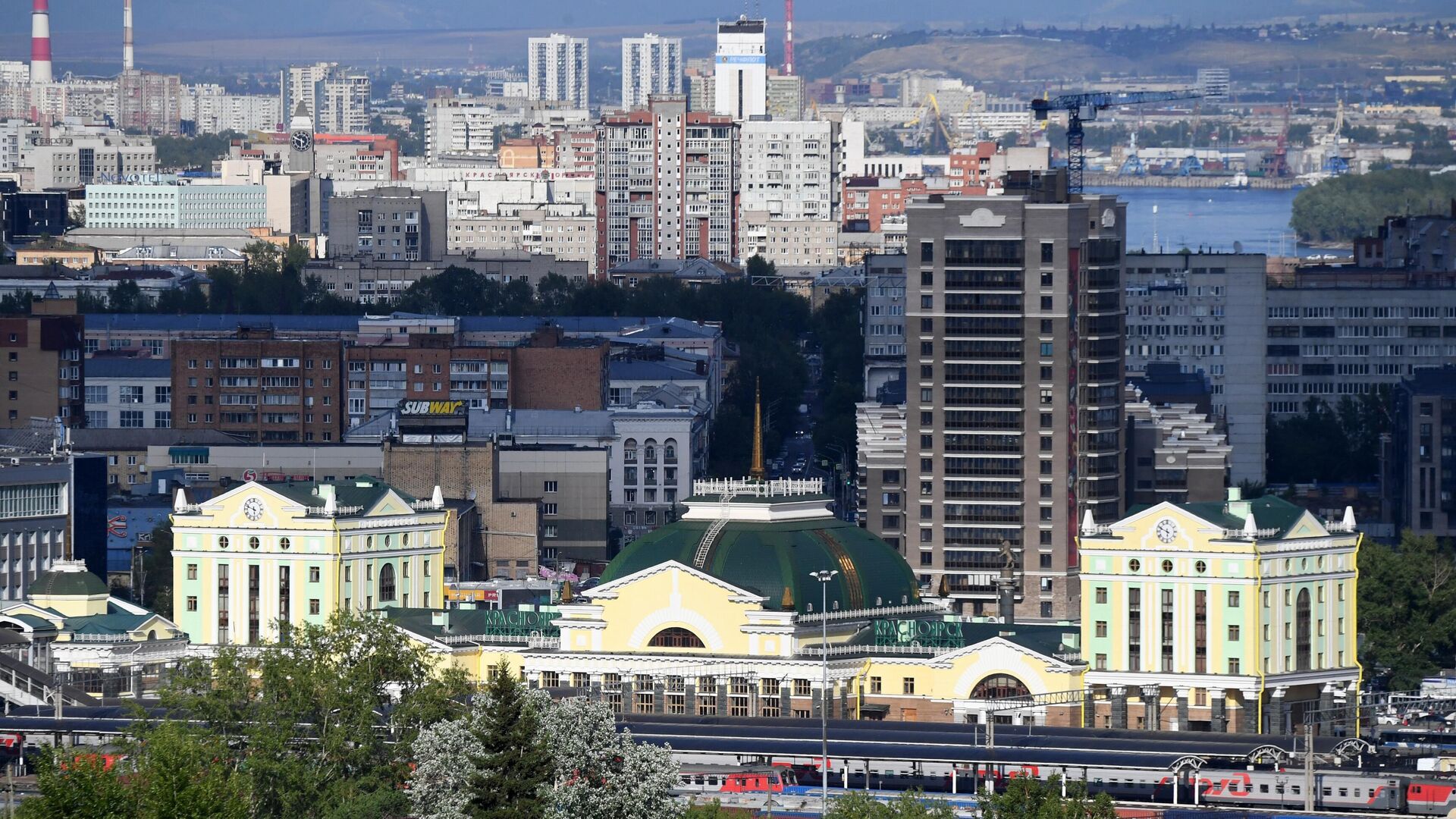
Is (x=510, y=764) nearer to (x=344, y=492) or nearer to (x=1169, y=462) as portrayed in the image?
(x=344, y=492)

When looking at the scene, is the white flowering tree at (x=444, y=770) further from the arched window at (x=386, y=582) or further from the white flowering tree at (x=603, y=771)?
the arched window at (x=386, y=582)

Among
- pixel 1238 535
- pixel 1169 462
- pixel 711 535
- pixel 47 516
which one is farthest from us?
pixel 1169 462

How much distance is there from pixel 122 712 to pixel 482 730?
38.6 meters

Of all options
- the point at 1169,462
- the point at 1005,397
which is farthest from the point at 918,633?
the point at 1169,462

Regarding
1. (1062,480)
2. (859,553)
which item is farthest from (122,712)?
(1062,480)

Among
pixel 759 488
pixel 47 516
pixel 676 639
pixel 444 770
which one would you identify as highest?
pixel 759 488

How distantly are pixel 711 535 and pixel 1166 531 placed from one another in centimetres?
1568

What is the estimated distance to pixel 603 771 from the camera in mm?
104375

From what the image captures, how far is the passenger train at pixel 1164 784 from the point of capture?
12394cm

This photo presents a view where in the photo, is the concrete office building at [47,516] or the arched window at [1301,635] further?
the concrete office building at [47,516]

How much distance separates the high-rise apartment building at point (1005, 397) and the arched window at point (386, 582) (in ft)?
99.3

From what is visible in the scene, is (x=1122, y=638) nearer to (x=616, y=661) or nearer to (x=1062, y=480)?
(x=616, y=661)

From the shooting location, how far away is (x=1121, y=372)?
18050 cm

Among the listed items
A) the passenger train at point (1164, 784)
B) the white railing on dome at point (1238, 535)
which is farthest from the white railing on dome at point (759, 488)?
the passenger train at point (1164, 784)
